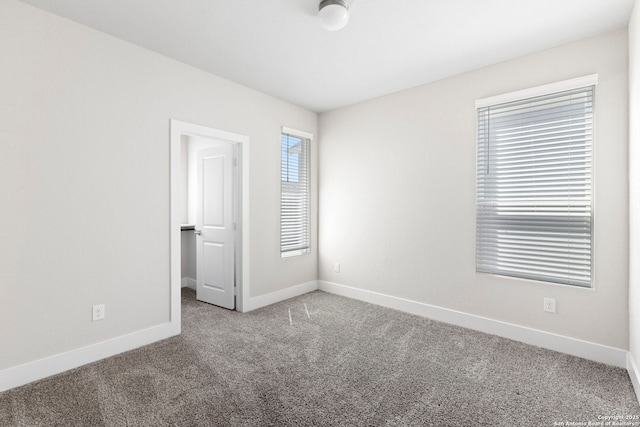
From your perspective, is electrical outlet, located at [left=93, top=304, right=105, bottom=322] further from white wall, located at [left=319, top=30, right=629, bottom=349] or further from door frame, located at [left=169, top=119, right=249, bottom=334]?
white wall, located at [left=319, top=30, right=629, bottom=349]

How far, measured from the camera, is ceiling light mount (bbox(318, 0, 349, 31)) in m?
2.12

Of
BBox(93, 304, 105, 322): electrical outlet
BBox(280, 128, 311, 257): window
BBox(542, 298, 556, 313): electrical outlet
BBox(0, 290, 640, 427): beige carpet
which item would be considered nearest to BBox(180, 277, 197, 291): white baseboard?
BBox(280, 128, 311, 257): window

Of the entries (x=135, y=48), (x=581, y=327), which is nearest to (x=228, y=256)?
(x=135, y=48)

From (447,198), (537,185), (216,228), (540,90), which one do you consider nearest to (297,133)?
(216,228)

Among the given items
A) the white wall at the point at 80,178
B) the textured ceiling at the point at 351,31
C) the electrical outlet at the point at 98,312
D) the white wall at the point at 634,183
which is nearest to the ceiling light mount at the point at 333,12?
the textured ceiling at the point at 351,31

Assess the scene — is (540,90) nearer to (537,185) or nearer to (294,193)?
(537,185)

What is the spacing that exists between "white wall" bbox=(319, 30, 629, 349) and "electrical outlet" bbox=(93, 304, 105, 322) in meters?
2.82

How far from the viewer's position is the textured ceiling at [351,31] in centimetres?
221

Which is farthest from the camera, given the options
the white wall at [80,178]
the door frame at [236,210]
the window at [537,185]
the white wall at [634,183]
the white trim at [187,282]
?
the white trim at [187,282]

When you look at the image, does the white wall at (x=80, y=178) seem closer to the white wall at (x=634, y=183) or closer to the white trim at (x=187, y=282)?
the white trim at (x=187, y=282)

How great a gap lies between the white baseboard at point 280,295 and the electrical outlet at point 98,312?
1485 mm

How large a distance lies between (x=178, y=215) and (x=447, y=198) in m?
2.84

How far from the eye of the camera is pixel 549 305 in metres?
2.77

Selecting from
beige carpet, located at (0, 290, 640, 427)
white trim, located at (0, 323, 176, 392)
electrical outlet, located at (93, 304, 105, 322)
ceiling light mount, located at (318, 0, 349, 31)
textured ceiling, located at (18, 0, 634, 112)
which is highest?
textured ceiling, located at (18, 0, 634, 112)
